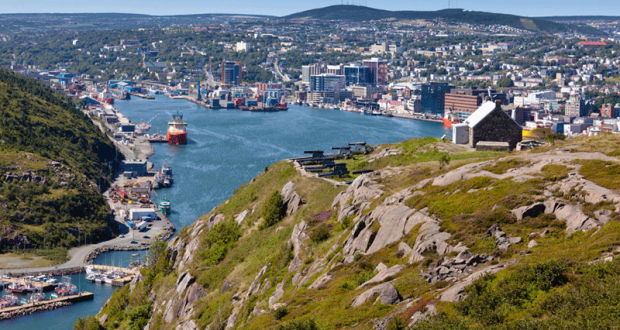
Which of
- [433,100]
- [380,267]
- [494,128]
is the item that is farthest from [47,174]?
[433,100]

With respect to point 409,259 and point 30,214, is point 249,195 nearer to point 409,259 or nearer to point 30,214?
point 409,259

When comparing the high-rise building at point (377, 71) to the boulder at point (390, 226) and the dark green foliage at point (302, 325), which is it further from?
the dark green foliage at point (302, 325)

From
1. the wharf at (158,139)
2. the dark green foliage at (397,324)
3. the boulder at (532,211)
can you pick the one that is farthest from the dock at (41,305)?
the wharf at (158,139)

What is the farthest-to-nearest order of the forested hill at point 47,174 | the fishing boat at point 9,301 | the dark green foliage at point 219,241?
1. the forested hill at point 47,174
2. the fishing boat at point 9,301
3. the dark green foliage at point 219,241

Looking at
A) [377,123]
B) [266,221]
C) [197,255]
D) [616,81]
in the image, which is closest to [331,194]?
[266,221]

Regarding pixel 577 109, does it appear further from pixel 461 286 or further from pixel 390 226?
pixel 461 286

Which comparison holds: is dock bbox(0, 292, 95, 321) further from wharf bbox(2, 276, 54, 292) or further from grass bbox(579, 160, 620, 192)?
grass bbox(579, 160, 620, 192)

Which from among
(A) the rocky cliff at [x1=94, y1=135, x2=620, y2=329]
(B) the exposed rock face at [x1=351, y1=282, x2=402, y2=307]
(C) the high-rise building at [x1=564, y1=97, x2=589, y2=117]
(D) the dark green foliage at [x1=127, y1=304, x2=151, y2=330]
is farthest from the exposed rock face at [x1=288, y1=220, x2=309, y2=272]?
(C) the high-rise building at [x1=564, y1=97, x2=589, y2=117]
